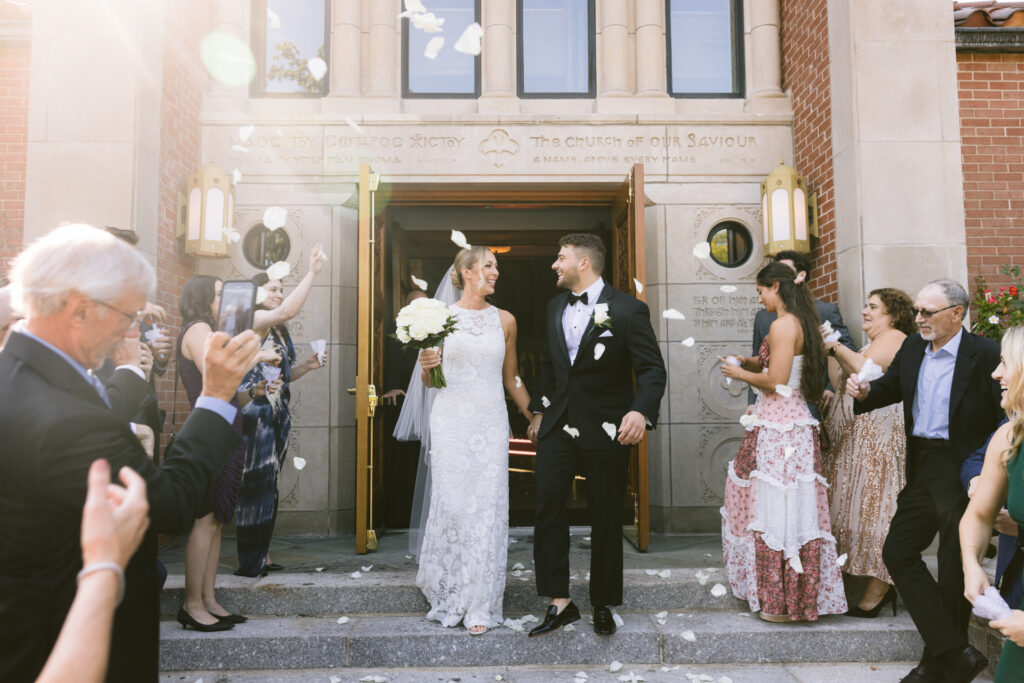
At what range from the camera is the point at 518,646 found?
155 inches

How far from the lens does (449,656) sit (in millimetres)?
3939

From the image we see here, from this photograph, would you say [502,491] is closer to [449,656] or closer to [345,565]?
[449,656]

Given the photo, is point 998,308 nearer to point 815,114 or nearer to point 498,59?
point 815,114

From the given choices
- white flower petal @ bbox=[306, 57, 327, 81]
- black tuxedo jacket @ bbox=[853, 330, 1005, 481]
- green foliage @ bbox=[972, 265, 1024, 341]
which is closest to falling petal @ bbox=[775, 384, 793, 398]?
black tuxedo jacket @ bbox=[853, 330, 1005, 481]

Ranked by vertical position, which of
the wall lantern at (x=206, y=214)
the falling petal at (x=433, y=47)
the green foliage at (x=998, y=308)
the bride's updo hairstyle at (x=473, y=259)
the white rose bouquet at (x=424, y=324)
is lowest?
the white rose bouquet at (x=424, y=324)

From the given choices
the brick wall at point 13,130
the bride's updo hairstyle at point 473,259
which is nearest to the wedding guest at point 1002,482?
the bride's updo hairstyle at point 473,259

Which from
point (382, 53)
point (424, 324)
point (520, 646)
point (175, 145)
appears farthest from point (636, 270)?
point (175, 145)

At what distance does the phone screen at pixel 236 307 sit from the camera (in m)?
1.75

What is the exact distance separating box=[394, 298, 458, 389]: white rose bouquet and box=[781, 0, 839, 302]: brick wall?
3.56 m

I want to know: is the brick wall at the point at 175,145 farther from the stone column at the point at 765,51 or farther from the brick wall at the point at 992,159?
the brick wall at the point at 992,159

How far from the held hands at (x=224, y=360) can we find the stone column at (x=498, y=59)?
5.41 metres

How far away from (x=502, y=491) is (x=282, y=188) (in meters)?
3.84

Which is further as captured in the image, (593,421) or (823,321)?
(823,321)

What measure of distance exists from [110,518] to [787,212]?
5.93 metres
